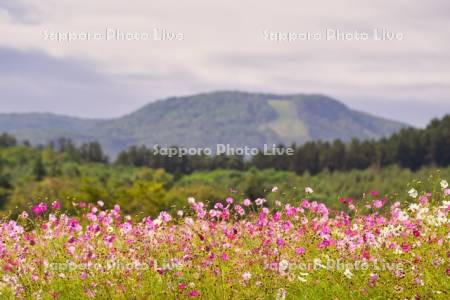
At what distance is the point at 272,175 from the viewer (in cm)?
14288

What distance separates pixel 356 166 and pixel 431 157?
17127 mm

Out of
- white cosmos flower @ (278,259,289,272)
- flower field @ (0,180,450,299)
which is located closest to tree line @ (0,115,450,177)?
flower field @ (0,180,450,299)

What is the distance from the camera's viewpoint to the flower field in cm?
789

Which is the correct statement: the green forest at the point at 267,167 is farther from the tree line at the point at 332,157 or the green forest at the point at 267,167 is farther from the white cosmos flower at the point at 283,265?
the white cosmos flower at the point at 283,265

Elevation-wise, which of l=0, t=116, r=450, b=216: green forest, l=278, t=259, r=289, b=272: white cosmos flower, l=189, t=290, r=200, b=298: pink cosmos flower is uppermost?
l=278, t=259, r=289, b=272: white cosmos flower

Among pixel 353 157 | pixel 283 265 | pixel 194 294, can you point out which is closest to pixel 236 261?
pixel 283 265

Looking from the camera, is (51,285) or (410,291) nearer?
(410,291)

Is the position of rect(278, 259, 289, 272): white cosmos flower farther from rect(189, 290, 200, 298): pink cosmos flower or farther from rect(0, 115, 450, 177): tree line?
rect(0, 115, 450, 177): tree line

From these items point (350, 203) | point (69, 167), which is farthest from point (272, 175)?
point (350, 203)

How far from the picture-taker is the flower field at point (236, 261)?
7887mm

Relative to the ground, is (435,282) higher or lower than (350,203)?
lower

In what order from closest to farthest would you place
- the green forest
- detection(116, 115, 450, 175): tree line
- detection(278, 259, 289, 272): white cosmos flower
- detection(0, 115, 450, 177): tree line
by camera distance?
detection(278, 259, 289, 272): white cosmos flower < the green forest < detection(116, 115, 450, 175): tree line < detection(0, 115, 450, 177): tree line

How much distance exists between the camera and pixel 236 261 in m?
8.52

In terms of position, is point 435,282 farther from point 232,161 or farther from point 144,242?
point 232,161
